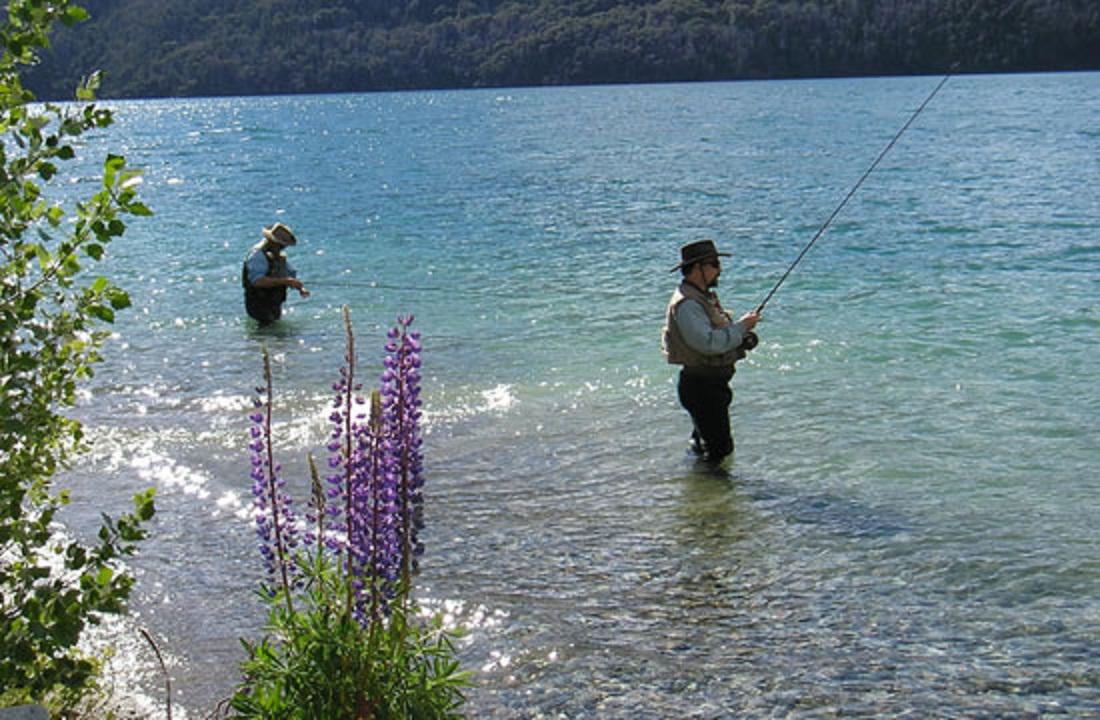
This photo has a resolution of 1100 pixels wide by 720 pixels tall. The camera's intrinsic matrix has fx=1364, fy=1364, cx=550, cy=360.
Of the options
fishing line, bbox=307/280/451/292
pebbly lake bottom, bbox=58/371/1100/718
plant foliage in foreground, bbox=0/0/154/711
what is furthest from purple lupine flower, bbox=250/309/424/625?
fishing line, bbox=307/280/451/292

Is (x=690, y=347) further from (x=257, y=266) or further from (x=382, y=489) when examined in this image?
(x=257, y=266)

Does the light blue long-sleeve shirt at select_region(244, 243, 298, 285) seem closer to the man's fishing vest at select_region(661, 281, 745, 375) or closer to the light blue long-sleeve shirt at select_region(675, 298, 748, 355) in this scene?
the man's fishing vest at select_region(661, 281, 745, 375)


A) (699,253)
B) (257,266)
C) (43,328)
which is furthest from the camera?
(257,266)

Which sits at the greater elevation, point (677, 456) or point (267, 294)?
point (267, 294)

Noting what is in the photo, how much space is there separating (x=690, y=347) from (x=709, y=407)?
0.74 metres

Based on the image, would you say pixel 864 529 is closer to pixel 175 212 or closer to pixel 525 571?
pixel 525 571

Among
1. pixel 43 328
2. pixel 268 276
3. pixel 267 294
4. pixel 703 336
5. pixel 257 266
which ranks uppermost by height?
pixel 43 328

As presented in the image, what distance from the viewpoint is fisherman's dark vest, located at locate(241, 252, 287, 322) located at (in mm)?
19516

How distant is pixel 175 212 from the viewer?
46.9 m

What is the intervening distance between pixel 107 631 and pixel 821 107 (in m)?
100

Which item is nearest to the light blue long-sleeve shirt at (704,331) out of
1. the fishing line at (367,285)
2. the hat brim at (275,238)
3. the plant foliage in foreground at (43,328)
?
the plant foliage in foreground at (43,328)

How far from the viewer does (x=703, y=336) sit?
10734mm

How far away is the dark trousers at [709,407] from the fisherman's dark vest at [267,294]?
30.1ft

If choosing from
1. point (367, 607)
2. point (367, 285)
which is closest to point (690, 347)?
point (367, 607)
